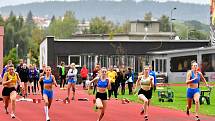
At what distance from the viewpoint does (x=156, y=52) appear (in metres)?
63.0

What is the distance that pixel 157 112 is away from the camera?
926 inches

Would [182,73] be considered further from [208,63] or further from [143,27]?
[143,27]

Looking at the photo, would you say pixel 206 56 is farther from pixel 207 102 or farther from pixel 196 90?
pixel 196 90

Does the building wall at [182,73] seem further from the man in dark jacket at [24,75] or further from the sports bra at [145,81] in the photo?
the sports bra at [145,81]

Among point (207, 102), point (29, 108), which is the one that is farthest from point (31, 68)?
point (207, 102)

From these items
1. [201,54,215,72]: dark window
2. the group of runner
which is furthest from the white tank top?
[201,54,215,72]: dark window

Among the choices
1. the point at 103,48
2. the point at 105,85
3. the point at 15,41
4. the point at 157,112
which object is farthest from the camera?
the point at 15,41

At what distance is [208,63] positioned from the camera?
55625 mm

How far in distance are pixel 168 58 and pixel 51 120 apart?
40.4 meters

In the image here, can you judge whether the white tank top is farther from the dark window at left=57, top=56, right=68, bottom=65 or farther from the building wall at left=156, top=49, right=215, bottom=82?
the dark window at left=57, top=56, right=68, bottom=65

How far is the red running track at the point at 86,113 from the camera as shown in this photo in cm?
2070

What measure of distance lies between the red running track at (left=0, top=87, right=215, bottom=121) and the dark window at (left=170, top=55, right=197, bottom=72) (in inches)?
1184

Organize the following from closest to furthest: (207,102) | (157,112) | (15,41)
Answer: (157,112)
(207,102)
(15,41)

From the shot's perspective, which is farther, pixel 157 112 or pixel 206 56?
pixel 206 56
